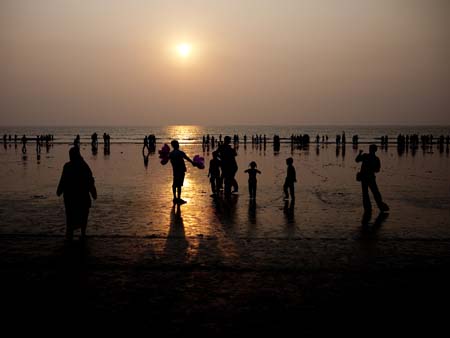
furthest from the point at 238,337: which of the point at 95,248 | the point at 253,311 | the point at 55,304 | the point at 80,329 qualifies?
the point at 95,248

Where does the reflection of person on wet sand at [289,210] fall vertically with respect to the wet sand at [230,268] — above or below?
above

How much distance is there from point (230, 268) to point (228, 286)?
803 millimetres

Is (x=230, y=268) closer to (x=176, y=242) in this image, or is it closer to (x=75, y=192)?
(x=176, y=242)

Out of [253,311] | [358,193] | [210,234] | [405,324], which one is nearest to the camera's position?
[405,324]

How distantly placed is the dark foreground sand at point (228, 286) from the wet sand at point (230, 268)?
0.02 m

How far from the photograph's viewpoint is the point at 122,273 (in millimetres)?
6184

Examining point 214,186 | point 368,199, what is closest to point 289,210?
point 368,199

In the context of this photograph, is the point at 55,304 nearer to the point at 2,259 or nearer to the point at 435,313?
the point at 2,259

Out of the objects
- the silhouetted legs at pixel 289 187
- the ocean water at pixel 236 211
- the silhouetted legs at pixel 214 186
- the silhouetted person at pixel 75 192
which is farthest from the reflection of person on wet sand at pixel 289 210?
the silhouetted person at pixel 75 192

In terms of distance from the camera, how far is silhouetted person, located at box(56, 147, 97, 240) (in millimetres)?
8195

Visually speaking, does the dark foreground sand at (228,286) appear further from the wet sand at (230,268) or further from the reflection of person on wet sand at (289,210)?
the reflection of person on wet sand at (289,210)

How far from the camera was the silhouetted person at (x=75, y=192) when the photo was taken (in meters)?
8.20

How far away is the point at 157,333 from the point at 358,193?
1205cm

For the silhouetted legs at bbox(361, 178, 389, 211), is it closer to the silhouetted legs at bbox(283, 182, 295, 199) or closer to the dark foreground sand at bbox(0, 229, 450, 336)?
the silhouetted legs at bbox(283, 182, 295, 199)
